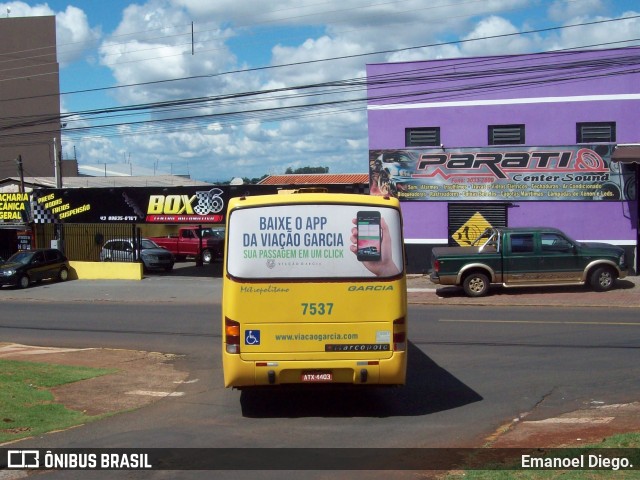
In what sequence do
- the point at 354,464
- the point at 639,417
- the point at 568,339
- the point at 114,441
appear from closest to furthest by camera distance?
the point at 354,464 < the point at 114,441 < the point at 639,417 < the point at 568,339

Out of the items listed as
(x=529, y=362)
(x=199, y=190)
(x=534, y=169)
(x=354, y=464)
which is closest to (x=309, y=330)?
(x=354, y=464)

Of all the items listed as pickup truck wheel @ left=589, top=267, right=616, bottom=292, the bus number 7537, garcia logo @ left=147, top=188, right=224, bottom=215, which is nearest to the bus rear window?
the bus number 7537

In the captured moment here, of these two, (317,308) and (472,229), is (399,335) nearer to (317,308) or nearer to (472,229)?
(317,308)

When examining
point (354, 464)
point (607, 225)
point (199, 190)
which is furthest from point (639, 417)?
point (199, 190)

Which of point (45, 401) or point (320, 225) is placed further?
point (45, 401)

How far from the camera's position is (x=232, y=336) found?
944 centimetres

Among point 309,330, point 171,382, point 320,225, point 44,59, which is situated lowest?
point 171,382

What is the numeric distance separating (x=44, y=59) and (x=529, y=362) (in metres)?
67.8

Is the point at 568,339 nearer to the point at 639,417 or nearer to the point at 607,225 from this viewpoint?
the point at 639,417

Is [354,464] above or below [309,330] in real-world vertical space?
below

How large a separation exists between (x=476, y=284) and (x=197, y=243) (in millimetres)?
22170

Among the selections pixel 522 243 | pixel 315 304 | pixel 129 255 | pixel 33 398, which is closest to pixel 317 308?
pixel 315 304

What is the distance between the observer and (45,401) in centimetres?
1074

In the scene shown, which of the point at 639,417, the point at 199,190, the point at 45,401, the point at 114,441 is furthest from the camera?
the point at 199,190
